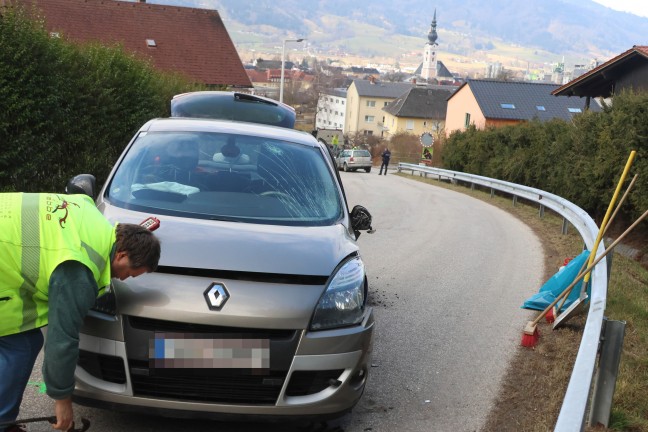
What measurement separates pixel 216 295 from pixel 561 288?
494cm

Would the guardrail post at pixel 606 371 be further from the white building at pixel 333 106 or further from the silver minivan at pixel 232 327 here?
the white building at pixel 333 106

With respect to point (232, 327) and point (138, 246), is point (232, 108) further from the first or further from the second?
point (138, 246)

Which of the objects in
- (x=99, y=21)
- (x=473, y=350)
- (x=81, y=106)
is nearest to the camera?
(x=473, y=350)

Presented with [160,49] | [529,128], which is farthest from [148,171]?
[160,49]

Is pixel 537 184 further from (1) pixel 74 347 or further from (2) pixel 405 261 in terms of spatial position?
(1) pixel 74 347

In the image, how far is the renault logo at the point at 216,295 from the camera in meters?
3.79

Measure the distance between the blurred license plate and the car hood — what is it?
0.41 m

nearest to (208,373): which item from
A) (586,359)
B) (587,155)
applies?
(586,359)

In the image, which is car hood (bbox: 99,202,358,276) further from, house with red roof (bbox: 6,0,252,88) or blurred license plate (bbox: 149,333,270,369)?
house with red roof (bbox: 6,0,252,88)

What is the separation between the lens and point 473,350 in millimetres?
6426

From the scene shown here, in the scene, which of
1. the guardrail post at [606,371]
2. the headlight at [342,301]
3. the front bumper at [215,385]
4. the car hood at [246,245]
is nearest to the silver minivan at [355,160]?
the car hood at [246,245]

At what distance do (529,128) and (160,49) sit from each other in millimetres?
24609

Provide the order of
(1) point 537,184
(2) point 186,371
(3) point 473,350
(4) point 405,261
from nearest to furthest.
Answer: (2) point 186,371 → (3) point 473,350 → (4) point 405,261 → (1) point 537,184

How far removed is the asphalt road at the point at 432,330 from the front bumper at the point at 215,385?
486 mm
